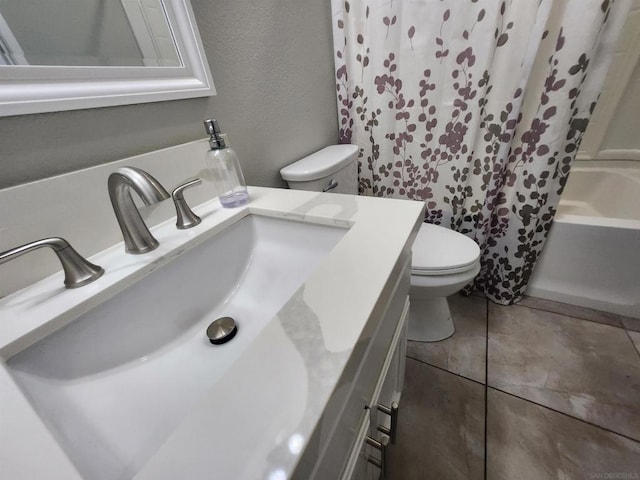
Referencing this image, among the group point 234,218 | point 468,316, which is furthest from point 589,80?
point 234,218

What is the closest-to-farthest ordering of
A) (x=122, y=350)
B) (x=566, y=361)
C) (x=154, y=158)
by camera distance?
(x=122, y=350) < (x=154, y=158) < (x=566, y=361)

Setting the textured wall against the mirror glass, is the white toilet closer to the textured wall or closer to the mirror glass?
the textured wall

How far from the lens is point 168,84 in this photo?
59 centimetres

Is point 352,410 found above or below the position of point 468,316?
Answer: above

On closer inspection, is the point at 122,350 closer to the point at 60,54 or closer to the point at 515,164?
the point at 60,54

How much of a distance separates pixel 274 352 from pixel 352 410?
0.16 meters

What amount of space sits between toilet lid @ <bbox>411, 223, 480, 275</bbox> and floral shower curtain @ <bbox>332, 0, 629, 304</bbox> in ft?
0.71

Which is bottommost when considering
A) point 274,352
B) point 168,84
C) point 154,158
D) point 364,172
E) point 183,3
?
point 364,172

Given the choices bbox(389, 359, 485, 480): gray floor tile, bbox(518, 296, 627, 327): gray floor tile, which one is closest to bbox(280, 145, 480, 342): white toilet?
bbox(389, 359, 485, 480): gray floor tile

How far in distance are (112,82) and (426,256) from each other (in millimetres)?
1019

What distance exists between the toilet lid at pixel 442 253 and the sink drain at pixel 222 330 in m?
0.69

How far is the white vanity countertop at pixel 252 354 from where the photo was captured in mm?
213

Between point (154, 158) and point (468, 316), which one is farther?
point (468, 316)

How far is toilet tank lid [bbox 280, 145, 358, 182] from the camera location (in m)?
0.92
